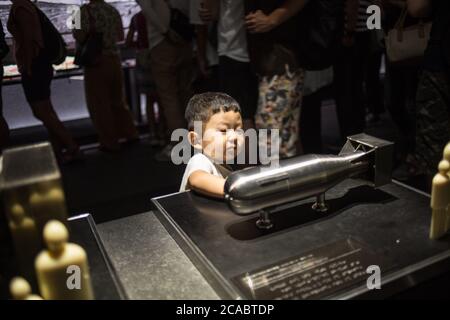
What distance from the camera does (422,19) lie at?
1.81 meters

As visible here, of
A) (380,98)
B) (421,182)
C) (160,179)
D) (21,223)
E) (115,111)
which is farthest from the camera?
(380,98)

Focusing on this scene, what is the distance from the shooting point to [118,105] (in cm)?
322

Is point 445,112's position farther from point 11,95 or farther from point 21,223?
point 11,95

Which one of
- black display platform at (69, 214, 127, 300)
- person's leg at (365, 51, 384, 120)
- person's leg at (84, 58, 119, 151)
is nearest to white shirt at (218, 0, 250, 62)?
black display platform at (69, 214, 127, 300)

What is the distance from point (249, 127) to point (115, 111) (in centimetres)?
188

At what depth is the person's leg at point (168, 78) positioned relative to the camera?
2463 millimetres

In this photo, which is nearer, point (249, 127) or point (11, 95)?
point (249, 127)

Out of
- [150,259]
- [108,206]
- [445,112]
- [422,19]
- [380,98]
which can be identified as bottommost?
[108,206]

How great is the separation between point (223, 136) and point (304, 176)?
0.27m

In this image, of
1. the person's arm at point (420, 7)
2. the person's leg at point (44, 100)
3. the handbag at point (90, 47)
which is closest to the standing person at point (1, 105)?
the person's leg at point (44, 100)

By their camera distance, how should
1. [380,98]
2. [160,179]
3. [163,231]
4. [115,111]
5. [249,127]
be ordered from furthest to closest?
[380,98]
[115,111]
[160,179]
[249,127]
[163,231]

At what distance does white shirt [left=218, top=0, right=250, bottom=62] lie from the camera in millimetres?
1698
